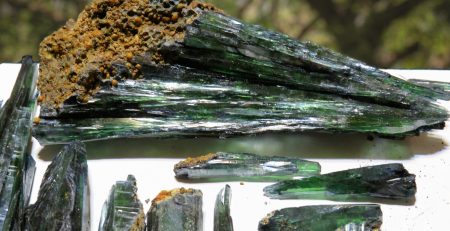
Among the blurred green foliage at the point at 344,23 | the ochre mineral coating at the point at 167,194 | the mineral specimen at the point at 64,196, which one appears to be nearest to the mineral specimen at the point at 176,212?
the ochre mineral coating at the point at 167,194

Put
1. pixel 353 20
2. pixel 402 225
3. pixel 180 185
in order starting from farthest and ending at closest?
pixel 353 20 < pixel 180 185 < pixel 402 225

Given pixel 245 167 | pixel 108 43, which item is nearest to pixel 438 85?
pixel 245 167

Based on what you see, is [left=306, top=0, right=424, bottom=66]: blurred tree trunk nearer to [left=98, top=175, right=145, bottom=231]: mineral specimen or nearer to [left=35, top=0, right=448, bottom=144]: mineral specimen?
[left=35, top=0, right=448, bottom=144]: mineral specimen

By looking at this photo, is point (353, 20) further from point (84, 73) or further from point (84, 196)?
point (84, 196)

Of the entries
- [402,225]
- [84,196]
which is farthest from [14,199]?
[402,225]

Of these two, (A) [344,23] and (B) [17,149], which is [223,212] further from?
(A) [344,23]

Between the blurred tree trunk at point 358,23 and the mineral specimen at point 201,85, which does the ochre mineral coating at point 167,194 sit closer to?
the mineral specimen at point 201,85
